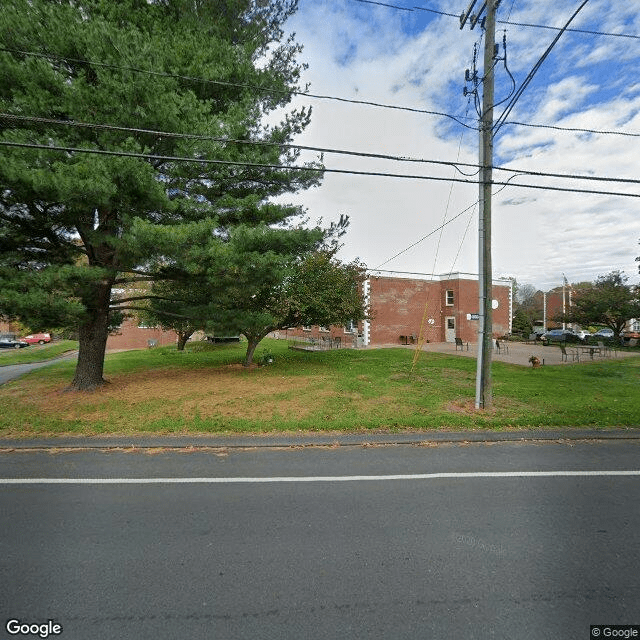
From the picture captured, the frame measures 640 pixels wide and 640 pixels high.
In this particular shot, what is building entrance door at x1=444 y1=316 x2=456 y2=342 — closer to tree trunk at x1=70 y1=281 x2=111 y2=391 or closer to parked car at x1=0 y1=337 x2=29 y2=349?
tree trunk at x1=70 y1=281 x2=111 y2=391

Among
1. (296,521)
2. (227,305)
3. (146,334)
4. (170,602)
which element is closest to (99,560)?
(170,602)

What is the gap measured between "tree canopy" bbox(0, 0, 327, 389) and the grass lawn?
2.02 metres

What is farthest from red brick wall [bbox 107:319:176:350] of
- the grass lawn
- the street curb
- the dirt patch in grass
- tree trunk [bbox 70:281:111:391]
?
the street curb

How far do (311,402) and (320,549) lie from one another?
5367 mm

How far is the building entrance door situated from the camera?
1260 inches

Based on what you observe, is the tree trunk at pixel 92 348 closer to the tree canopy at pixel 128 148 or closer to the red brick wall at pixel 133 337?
the tree canopy at pixel 128 148

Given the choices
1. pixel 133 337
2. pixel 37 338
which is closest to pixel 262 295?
pixel 133 337

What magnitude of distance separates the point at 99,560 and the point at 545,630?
125 inches

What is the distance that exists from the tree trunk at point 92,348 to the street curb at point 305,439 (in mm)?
3768

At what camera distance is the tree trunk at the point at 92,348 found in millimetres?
9633

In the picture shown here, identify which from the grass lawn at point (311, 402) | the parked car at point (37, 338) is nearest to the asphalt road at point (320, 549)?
the grass lawn at point (311, 402)

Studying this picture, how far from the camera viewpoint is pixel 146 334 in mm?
35781

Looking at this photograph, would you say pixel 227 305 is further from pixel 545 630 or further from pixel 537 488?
pixel 545 630

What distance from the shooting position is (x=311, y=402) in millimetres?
8391
